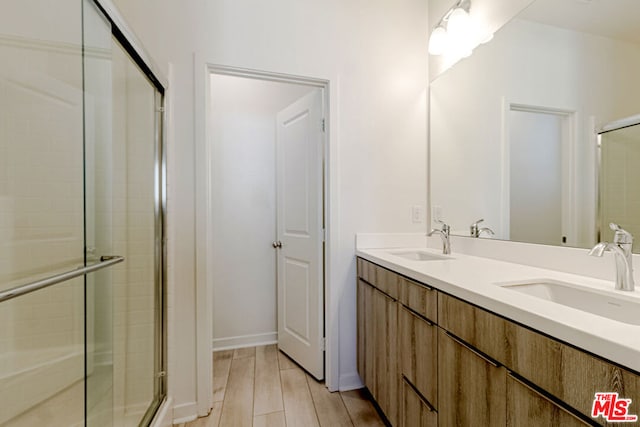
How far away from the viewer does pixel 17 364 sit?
1.36m

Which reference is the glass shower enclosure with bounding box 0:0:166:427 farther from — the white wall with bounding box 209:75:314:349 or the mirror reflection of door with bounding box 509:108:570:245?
the mirror reflection of door with bounding box 509:108:570:245

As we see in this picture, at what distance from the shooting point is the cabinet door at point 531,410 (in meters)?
0.59

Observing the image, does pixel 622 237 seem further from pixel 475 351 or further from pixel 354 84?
pixel 354 84

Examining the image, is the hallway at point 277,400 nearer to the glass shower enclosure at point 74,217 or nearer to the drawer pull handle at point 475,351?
the glass shower enclosure at point 74,217

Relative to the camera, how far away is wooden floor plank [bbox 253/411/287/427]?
1.50m

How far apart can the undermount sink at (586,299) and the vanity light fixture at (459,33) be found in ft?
4.34

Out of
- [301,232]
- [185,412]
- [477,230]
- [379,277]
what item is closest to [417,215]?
[477,230]

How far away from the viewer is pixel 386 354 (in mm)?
1416

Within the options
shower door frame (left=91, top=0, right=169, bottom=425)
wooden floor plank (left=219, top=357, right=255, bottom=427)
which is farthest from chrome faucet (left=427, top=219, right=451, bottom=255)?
shower door frame (left=91, top=0, right=169, bottom=425)

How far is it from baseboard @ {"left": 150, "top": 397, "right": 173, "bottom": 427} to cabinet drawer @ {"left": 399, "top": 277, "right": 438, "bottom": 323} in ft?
4.37

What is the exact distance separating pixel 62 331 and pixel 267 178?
163cm

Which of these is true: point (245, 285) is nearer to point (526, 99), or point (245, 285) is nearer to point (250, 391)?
point (250, 391)

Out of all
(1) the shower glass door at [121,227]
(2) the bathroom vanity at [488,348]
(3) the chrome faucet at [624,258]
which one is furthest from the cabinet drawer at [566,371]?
(1) the shower glass door at [121,227]

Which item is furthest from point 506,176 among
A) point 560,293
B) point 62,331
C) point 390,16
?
point 62,331
